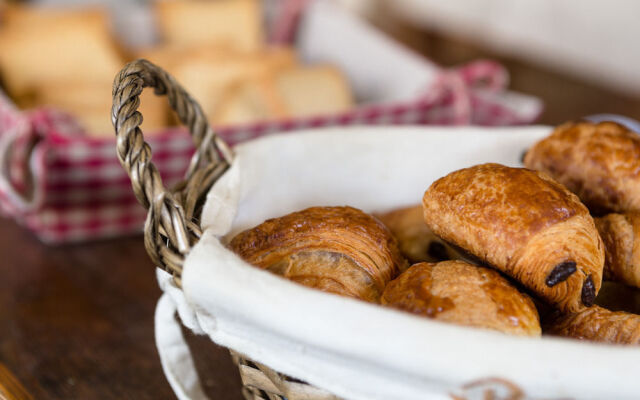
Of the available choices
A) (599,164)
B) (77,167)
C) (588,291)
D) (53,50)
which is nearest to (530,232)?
(588,291)

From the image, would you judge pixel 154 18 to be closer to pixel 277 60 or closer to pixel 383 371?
pixel 277 60

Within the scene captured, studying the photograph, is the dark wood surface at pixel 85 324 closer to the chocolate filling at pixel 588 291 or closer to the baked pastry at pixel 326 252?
the baked pastry at pixel 326 252

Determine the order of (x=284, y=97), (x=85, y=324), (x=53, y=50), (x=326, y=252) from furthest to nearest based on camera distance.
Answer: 1. (x=53, y=50)
2. (x=284, y=97)
3. (x=85, y=324)
4. (x=326, y=252)

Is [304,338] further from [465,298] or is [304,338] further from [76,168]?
[76,168]

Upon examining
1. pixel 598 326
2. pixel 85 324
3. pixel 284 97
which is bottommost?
pixel 85 324

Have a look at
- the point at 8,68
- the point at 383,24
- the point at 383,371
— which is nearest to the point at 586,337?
the point at 383,371

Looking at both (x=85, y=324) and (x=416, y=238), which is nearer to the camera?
(x=416, y=238)

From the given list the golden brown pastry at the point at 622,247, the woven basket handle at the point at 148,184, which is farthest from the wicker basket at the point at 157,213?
the golden brown pastry at the point at 622,247
